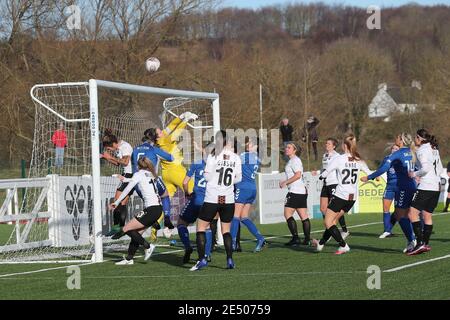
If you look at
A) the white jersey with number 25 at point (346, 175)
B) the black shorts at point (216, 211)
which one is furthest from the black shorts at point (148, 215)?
the white jersey with number 25 at point (346, 175)

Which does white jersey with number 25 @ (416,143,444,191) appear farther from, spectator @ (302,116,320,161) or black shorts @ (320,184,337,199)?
spectator @ (302,116,320,161)

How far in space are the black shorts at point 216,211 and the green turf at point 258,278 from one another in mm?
791

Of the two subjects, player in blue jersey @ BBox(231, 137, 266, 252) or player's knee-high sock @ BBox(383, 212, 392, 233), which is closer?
player in blue jersey @ BBox(231, 137, 266, 252)

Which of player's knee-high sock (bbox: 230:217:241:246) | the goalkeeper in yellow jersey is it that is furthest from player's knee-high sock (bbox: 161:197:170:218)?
player's knee-high sock (bbox: 230:217:241:246)

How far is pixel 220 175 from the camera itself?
13.3m

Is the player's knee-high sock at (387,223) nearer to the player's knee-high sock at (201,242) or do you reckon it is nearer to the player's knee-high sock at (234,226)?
the player's knee-high sock at (234,226)

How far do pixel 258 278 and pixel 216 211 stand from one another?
1.35m

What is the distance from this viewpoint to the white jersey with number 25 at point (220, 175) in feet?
43.5

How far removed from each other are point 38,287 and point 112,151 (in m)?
6.43

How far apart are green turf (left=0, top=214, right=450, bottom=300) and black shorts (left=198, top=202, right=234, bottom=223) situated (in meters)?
0.79

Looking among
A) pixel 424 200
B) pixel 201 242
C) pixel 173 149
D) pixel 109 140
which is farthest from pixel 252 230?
pixel 201 242

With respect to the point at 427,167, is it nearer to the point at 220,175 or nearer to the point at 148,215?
the point at 220,175

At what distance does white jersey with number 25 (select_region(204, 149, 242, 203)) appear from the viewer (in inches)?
522
